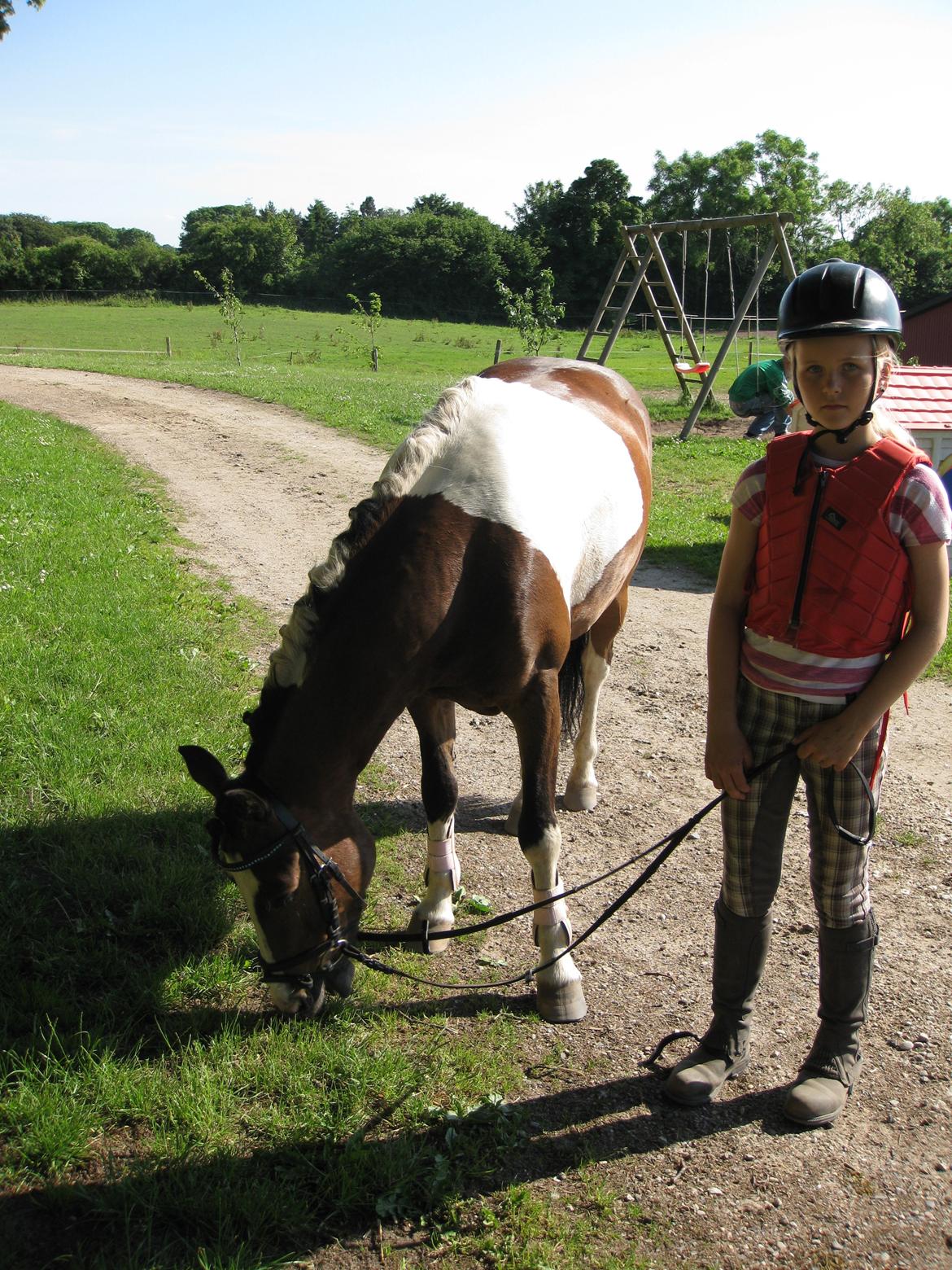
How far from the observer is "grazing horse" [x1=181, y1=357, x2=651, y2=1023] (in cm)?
235

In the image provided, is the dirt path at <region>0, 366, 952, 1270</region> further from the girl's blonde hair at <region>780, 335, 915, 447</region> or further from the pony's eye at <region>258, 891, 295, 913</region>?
the girl's blonde hair at <region>780, 335, 915, 447</region>

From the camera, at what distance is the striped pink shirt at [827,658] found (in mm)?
2047

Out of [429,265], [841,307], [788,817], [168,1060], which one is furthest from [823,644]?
[429,265]

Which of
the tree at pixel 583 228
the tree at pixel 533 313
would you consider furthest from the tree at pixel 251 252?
the tree at pixel 533 313

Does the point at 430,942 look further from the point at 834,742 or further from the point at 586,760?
the point at 834,742

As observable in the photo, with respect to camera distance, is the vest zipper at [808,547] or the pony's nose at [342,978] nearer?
the vest zipper at [808,547]

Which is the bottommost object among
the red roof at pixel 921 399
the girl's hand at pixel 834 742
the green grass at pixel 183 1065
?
the green grass at pixel 183 1065

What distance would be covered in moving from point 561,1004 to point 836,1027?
811 mm

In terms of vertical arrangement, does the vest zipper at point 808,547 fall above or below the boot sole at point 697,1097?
above

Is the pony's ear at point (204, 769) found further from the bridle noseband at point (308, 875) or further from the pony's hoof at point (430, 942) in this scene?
the pony's hoof at point (430, 942)

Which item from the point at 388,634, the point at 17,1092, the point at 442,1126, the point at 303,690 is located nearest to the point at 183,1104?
the point at 17,1092

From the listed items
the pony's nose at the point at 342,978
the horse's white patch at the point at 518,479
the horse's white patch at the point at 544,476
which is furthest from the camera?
the horse's white patch at the point at 544,476

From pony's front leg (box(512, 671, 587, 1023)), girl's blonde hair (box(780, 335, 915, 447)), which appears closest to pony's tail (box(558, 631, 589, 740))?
pony's front leg (box(512, 671, 587, 1023))

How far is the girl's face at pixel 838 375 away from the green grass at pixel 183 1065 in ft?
6.44
